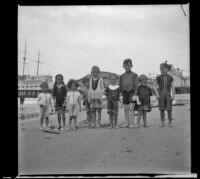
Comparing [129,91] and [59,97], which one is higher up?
[129,91]

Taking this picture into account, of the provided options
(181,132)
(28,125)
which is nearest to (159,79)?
(181,132)

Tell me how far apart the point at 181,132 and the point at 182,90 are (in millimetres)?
744

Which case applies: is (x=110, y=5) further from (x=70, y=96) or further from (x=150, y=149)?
(x=150, y=149)

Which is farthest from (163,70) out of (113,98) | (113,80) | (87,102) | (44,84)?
(44,84)

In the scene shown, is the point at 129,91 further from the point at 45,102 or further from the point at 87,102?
the point at 45,102

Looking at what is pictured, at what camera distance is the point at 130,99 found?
20.5 ft

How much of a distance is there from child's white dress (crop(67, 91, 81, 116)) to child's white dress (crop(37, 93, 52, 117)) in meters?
0.35

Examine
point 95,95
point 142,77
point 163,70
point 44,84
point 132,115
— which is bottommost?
point 132,115

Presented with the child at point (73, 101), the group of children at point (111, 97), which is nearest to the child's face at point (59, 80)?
the group of children at point (111, 97)

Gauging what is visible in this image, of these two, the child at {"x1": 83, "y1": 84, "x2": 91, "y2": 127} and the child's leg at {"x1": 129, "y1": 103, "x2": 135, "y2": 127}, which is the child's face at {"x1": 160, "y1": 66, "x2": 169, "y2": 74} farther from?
the child at {"x1": 83, "y1": 84, "x2": 91, "y2": 127}

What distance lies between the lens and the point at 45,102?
6141 mm

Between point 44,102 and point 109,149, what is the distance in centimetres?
144

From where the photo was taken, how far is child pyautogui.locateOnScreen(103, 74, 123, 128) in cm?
618

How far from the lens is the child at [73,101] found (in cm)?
619
